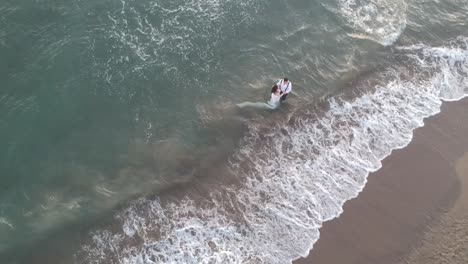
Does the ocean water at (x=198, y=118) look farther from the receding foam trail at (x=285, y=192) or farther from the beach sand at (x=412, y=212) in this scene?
the beach sand at (x=412, y=212)

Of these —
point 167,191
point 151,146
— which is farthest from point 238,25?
point 167,191

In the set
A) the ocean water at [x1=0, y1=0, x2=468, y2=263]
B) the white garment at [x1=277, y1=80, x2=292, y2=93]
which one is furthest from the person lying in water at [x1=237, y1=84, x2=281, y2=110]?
the ocean water at [x1=0, y1=0, x2=468, y2=263]

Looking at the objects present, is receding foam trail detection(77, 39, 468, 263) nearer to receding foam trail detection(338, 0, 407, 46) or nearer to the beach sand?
the beach sand

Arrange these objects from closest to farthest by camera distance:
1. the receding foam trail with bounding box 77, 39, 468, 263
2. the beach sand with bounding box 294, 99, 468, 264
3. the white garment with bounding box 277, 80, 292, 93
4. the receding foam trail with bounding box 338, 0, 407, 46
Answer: the beach sand with bounding box 294, 99, 468, 264, the receding foam trail with bounding box 77, 39, 468, 263, the white garment with bounding box 277, 80, 292, 93, the receding foam trail with bounding box 338, 0, 407, 46

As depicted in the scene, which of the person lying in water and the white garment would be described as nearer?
the white garment

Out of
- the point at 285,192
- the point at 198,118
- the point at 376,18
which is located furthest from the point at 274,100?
the point at 376,18

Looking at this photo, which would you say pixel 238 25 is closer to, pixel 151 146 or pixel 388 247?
pixel 151 146

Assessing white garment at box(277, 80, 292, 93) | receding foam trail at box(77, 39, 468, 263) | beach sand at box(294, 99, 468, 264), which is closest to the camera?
beach sand at box(294, 99, 468, 264)
